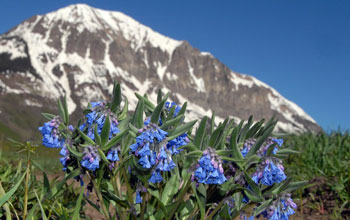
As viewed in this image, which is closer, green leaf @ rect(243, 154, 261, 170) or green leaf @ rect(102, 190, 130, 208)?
green leaf @ rect(243, 154, 261, 170)

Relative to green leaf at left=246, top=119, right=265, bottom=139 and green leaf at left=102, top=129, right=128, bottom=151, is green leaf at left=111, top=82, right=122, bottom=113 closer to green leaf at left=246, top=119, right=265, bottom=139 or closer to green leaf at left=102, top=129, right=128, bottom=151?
green leaf at left=102, top=129, right=128, bottom=151

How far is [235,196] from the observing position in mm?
3977

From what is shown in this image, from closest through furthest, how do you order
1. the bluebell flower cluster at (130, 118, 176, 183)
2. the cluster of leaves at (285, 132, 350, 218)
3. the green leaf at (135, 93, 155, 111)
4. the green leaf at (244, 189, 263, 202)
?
1. the bluebell flower cluster at (130, 118, 176, 183)
2. the green leaf at (135, 93, 155, 111)
3. the green leaf at (244, 189, 263, 202)
4. the cluster of leaves at (285, 132, 350, 218)

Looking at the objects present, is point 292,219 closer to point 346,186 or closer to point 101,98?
point 346,186

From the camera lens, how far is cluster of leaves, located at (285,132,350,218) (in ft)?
23.5

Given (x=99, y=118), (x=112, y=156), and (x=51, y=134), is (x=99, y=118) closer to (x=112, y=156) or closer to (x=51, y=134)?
(x=112, y=156)

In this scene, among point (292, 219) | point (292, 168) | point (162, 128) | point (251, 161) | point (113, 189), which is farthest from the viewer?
point (292, 168)

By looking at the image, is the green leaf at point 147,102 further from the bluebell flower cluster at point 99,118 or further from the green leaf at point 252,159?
the green leaf at point 252,159

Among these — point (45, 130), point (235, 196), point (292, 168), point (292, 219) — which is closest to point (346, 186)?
point (292, 219)

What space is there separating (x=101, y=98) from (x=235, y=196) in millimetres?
1811

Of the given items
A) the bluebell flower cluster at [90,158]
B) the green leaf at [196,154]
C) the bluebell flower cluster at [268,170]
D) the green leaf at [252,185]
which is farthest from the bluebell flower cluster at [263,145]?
the bluebell flower cluster at [90,158]

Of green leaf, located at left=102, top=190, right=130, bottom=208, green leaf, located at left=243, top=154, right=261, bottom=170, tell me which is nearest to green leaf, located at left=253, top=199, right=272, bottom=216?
green leaf, located at left=243, top=154, right=261, bottom=170

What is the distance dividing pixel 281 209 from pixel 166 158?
1.39 meters

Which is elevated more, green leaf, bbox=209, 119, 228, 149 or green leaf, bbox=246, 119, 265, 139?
green leaf, bbox=246, 119, 265, 139
